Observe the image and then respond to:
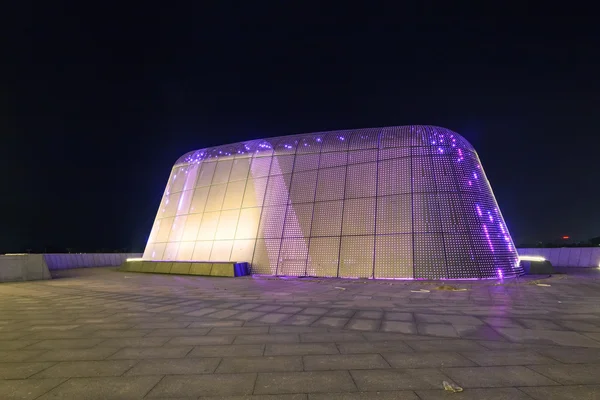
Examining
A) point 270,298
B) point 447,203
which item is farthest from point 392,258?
point 270,298

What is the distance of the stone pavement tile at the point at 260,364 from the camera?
193 inches

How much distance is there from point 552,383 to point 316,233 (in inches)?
649

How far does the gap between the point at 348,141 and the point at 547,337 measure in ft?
57.7

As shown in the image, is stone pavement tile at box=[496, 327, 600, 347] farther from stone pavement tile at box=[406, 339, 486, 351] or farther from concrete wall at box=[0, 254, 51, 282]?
concrete wall at box=[0, 254, 51, 282]

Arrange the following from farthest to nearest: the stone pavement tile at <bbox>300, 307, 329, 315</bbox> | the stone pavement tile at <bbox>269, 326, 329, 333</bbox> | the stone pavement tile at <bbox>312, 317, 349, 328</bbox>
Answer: the stone pavement tile at <bbox>300, 307, 329, 315</bbox> → the stone pavement tile at <bbox>312, 317, 349, 328</bbox> → the stone pavement tile at <bbox>269, 326, 329, 333</bbox>

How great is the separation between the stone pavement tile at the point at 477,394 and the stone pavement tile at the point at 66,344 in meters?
5.52

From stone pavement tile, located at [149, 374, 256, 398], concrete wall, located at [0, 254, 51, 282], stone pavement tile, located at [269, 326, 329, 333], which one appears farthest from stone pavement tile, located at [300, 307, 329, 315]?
concrete wall, located at [0, 254, 51, 282]

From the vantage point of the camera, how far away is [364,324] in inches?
306

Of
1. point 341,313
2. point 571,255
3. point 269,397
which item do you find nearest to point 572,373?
point 269,397

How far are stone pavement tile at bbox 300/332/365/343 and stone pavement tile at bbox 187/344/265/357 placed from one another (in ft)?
3.05

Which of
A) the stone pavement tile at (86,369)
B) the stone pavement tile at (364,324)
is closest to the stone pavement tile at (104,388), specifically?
the stone pavement tile at (86,369)

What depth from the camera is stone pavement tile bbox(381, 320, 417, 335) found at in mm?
7066

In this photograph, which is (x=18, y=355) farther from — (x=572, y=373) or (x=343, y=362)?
(x=572, y=373)

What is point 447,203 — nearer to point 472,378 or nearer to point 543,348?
point 543,348
